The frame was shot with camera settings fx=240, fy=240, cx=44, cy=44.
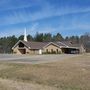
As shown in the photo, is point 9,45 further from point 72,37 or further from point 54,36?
point 72,37

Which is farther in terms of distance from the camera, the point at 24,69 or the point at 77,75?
the point at 24,69

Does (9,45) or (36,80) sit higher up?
(9,45)

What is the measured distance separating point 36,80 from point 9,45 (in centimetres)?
9241

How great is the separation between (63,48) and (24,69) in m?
57.8

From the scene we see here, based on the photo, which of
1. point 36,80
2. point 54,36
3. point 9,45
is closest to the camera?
point 36,80

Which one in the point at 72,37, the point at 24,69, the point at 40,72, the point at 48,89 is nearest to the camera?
the point at 48,89

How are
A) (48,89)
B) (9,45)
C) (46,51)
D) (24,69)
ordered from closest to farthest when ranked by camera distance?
(48,89), (24,69), (46,51), (9,45)

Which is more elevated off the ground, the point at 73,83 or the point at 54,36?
the point at 54,36

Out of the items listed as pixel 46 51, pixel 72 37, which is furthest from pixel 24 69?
pixel 72 37

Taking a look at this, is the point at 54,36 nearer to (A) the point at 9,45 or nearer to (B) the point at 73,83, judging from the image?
(A) the point at 9,45

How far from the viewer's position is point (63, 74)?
58.0ft

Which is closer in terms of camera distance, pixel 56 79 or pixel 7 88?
pixel 7 88

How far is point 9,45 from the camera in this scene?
10694cm

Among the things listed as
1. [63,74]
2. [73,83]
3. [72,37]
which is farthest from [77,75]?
[72,37]
